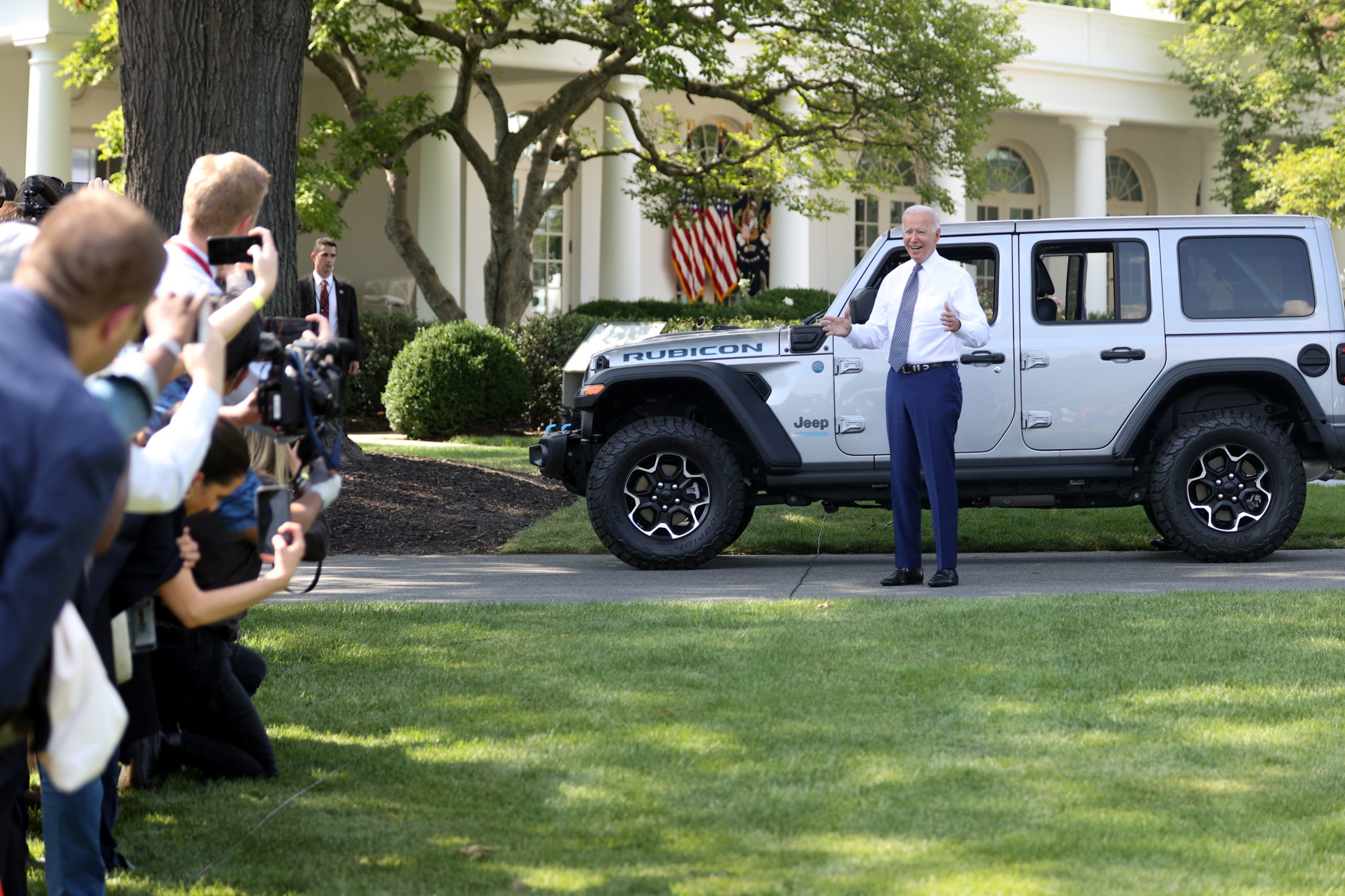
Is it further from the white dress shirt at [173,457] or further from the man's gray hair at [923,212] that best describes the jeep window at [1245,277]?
the white dress shirt at [173,457]

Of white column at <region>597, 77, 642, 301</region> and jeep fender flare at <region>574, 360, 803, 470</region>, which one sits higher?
white column at <region>597, 77, 642, 301</region>

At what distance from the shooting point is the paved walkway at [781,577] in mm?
7922

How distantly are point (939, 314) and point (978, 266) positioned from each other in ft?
4.30

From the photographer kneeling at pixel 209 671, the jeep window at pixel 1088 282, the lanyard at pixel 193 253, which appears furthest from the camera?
the jeep window at pixel 1088 282

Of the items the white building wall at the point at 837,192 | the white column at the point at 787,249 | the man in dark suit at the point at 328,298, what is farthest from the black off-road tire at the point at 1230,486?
the white column at the point at 787,249

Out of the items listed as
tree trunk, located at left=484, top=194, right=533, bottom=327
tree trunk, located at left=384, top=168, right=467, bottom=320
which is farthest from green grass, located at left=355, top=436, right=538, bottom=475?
tree trunk, located at left=384, top=168, right=467, bottom=320

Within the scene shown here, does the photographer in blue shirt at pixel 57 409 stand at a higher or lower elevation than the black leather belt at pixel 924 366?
lower

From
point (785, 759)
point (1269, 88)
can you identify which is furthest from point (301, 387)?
point (1269, 88)

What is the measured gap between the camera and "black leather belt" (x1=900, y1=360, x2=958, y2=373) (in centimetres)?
792

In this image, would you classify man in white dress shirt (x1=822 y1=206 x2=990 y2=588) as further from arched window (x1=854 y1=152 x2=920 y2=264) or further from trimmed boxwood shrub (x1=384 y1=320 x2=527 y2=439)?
arched window (x1=854 y1=152 x2=920 y2=264)

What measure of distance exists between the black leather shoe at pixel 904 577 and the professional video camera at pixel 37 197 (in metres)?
4.56

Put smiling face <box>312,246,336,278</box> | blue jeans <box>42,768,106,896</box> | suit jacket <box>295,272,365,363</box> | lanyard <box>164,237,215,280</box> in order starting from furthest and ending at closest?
smiling face <box>312,246,336,278</box>
suit jacket <box>295,272,365,363</box>
lanyard <box>164,237,215,280</box>
blue jeans <box>42,768,106,896</box>

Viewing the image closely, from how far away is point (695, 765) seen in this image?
181 inches

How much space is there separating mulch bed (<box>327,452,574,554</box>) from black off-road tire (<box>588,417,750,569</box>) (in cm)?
149
